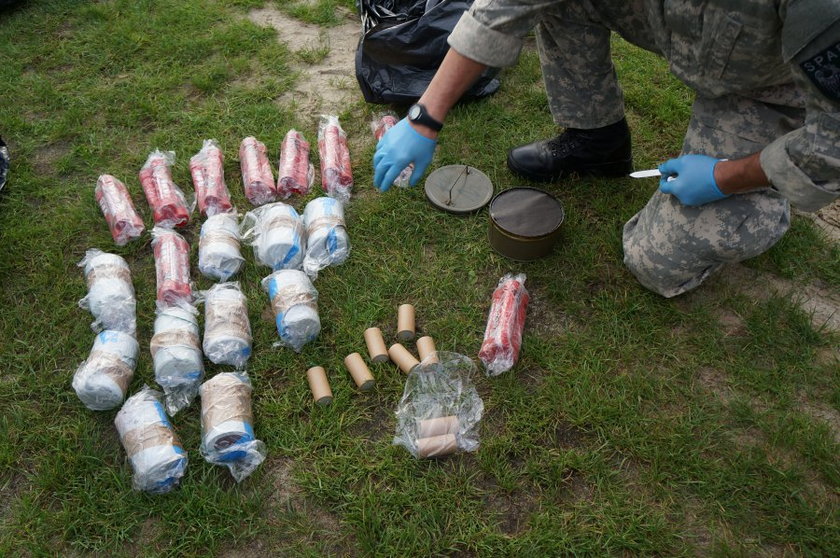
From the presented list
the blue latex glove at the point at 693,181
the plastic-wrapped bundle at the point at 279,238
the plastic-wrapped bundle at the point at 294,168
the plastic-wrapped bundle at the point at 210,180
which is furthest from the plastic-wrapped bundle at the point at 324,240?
the blue latex glove at the point at 693,181

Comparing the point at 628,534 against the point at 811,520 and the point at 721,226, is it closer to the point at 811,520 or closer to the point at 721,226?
the point at 811,520

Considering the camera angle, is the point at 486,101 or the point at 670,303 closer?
the point at 670,303

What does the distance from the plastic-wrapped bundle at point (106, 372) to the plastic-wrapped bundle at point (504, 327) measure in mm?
1544

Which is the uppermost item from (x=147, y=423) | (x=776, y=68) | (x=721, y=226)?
(x=776, y=68)

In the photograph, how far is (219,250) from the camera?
9.68 feet

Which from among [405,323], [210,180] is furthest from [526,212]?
[210,180]

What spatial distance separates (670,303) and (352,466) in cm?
169

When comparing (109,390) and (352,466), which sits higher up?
(109,390)

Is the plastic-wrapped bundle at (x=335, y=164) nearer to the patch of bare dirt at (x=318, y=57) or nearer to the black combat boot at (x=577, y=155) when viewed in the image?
the patch of bare dirt at (x=318, y=57)

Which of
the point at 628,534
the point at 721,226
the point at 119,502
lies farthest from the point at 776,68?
the point at 119,502

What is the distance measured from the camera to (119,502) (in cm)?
231

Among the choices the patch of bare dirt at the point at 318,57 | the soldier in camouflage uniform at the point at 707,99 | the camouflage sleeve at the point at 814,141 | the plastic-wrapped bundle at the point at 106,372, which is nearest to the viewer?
the camouflage sleeve at the point at 814,141

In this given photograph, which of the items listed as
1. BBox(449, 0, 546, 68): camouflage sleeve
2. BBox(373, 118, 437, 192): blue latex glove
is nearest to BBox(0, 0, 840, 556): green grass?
BBox(373, 118, 437, 192): blue latex glove

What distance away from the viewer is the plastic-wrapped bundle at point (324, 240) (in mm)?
3041
